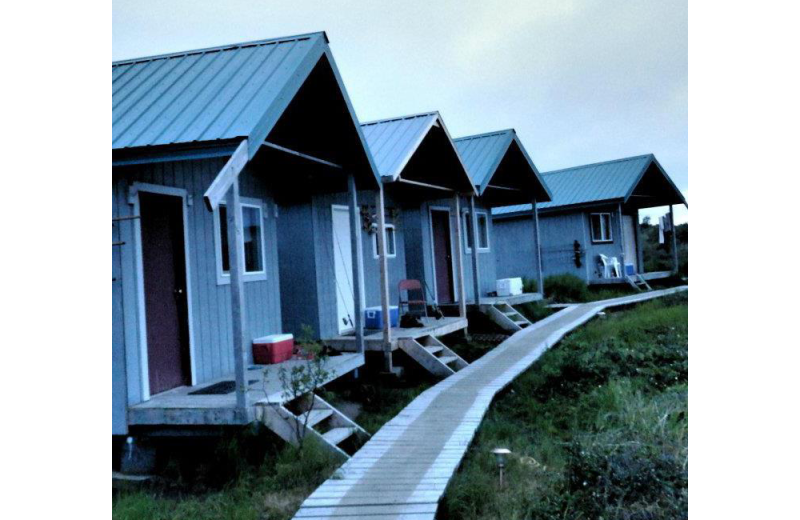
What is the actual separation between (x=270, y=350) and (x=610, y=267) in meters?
16.7

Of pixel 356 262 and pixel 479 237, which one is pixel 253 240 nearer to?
pixel 356 262

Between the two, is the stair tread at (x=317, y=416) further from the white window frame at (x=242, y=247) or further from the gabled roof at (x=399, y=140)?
the gabled roof at (x=399, y=140)

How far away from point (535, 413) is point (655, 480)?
3.51 m

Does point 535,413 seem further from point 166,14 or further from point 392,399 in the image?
point 166,14

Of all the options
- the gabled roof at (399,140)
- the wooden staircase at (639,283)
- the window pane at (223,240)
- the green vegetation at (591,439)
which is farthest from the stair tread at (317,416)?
the wooden staircase at (639,283)

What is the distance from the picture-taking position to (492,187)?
16.2 m

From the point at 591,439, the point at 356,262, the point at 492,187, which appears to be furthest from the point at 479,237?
the point at 591,439

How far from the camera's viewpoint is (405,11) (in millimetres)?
29969

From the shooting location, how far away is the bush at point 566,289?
67.1 feet

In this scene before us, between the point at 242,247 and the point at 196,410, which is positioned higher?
the point at 242,247

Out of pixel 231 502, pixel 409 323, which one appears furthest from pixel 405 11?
pixel 231 502
